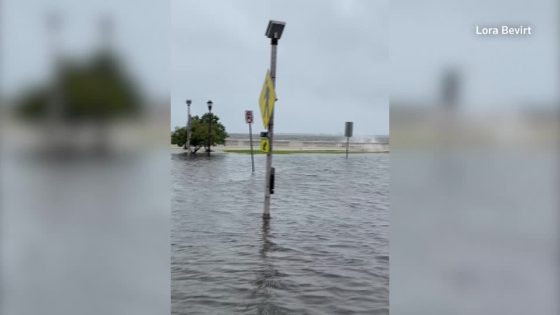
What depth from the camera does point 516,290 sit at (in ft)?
5.98

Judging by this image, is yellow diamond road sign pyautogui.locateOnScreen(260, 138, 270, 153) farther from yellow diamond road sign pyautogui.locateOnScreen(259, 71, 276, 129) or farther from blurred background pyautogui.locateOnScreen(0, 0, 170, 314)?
blurred background pyautogui.locateOnScreen(0, 0, 170, 314)

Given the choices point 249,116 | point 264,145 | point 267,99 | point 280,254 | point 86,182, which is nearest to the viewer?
point 86,182

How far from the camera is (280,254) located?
4359 millimetres

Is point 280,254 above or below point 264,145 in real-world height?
below

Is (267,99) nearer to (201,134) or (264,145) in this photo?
(264,145)

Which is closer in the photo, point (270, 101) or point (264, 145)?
point (270, 101)

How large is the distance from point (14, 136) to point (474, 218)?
1.38 meters

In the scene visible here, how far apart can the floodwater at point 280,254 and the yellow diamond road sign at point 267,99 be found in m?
1.26

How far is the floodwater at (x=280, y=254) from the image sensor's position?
3.09 meters

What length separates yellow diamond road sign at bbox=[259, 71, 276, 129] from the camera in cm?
521

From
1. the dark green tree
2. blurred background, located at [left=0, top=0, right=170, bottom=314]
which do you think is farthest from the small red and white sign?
the dark green tree

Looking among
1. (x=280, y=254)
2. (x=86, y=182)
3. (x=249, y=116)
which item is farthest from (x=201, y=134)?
(x=86, y=182)

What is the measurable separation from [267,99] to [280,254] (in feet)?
5.91

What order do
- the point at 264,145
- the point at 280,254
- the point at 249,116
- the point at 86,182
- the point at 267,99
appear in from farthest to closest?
the point at 249,116 < the point at 264,145 < the point at 267,99 < the point at 280,254 < the point at 86,182
